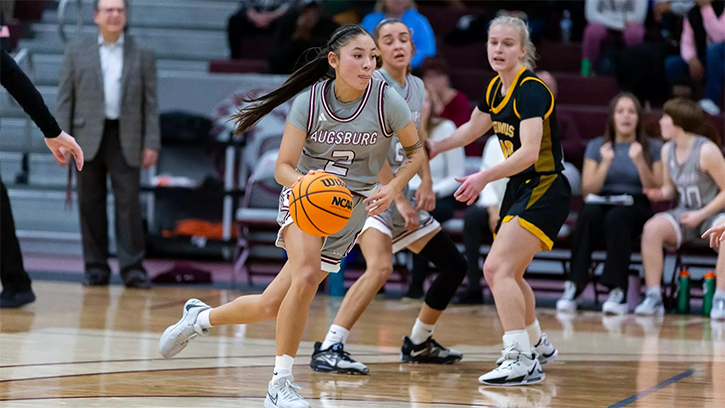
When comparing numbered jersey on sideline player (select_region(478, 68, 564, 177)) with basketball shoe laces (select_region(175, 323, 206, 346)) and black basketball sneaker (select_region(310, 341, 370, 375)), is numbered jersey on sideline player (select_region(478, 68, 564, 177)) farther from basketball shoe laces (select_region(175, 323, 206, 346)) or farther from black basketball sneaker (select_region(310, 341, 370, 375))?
basketball shoe laces (select_region(175, 323, 206, 346))

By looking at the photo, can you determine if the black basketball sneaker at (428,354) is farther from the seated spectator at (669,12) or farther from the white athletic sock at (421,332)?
the seated spectator at (669,12)

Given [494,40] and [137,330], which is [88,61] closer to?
[137,330]

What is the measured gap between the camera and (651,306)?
7379 mm

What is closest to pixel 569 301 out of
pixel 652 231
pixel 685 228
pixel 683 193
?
pixel 652 231

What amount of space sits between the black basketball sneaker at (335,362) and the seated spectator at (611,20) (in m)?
6.11

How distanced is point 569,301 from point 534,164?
9.99ft

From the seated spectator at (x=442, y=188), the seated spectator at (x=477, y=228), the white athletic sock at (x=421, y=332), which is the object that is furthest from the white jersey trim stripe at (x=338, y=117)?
the seated spectator at (x=477, y=228)

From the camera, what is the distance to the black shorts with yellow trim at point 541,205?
14.9ft

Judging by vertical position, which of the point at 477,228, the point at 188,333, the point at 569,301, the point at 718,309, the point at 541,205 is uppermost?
the point at 541,205

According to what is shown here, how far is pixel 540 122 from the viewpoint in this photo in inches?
176

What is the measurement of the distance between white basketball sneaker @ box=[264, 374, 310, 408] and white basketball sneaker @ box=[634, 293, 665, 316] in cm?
427

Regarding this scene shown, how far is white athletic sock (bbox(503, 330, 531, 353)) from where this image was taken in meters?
4.48

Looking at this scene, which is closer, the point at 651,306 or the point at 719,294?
the point at 719,294

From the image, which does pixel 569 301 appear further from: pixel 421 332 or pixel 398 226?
pixel 398 226
